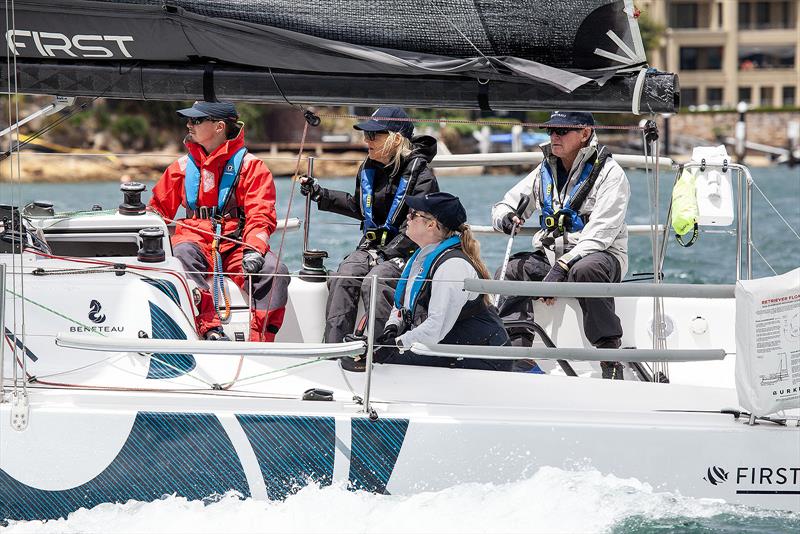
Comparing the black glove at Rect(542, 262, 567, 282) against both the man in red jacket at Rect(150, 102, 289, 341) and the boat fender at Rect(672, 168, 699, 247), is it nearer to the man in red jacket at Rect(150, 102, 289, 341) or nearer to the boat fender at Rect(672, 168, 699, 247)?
the boat fender at Rect(672, 168, 699, 247)

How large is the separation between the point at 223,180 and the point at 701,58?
52983 mm

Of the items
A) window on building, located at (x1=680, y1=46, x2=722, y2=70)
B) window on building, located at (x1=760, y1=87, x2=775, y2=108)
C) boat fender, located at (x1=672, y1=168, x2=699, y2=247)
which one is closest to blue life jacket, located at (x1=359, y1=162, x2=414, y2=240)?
boat fender, located at (x1=672, y1=168, x2=699, y2=247)

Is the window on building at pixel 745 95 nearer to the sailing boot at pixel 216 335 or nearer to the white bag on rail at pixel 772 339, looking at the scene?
the sailing boot at pixel 216 335

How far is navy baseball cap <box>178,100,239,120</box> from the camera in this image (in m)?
4.75

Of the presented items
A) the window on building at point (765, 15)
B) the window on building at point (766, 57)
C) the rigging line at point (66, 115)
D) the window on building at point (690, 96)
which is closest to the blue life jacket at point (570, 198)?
the rigging line at point (66, 115)

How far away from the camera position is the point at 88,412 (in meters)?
3.58

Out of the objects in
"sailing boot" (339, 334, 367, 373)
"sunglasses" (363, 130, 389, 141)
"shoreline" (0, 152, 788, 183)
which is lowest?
"sailing boot" (339, 334, 367, 373)

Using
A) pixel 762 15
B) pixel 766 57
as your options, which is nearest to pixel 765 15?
pixel 762 15

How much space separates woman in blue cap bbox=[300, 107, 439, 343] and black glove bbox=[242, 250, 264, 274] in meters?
0.31

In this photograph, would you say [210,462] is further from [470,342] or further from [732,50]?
[732,50]

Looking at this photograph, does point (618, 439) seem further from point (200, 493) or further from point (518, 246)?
point (518, 246)

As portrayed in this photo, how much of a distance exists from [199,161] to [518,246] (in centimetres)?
569

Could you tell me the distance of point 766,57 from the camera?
2196 inches

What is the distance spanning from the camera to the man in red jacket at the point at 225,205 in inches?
182
